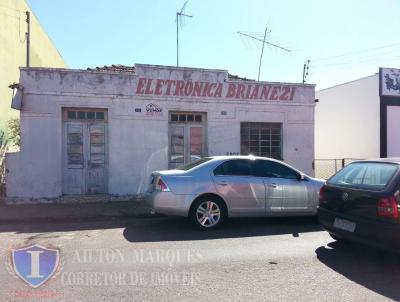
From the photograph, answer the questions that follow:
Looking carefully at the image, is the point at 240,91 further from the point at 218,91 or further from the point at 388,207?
the point at 388,207

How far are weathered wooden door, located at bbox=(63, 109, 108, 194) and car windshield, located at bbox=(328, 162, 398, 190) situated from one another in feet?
23.7

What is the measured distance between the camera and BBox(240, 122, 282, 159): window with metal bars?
13.3 metres

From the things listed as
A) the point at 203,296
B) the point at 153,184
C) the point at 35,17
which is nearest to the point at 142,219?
the point at 153,184

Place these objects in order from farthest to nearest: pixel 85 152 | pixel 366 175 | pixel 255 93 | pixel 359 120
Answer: pixel 359 120
pixel 255 93
pixel 85 152
pixel 366 175

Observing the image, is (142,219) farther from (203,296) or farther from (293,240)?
(203,296)

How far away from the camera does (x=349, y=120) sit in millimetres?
22609

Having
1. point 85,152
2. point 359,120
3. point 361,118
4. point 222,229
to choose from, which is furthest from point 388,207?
point 359,120

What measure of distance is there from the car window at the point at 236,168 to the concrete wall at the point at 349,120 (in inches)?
538

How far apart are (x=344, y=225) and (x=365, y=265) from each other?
641 mm

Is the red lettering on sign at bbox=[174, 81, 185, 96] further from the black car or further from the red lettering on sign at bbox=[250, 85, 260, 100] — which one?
the black car

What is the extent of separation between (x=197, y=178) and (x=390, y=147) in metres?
14.2

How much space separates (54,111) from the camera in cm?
1162

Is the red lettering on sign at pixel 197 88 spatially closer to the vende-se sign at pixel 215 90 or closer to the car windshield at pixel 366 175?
the vende-se sign at pixel 215 90
